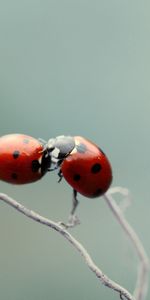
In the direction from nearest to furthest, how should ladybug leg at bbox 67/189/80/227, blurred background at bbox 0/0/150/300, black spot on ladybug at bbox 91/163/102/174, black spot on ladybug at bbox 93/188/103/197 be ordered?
ladybug leg at bbox 67/189/80/227
black spot on ladybug at bbox 93/188/103/197
black spot on ladybug at bbox 91/163/102/174
blurred background at bbox 0/0/150/300

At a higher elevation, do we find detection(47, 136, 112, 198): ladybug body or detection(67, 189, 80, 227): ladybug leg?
detection(47, 136, 112, 198): ladybug body

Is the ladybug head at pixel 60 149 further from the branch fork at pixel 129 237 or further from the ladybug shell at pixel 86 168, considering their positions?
the branch fork at pixel 129 237

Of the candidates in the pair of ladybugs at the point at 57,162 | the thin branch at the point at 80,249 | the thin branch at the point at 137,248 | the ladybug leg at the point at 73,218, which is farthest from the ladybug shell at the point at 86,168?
the thin branch at the point at 80,249

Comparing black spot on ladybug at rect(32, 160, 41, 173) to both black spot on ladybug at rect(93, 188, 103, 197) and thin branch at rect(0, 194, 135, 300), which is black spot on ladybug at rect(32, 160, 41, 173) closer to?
black spot on ladybug at rect(93, 188, 103, 197)

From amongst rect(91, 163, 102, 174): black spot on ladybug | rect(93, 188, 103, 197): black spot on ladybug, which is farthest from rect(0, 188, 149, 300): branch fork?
rect(91, 163, 102, 174): black spot on ladybug

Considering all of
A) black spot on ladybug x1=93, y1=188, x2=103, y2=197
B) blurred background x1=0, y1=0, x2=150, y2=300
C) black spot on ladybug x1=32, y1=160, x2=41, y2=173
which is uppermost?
blurred background x1=0, y1=0, x2=150, y2=300

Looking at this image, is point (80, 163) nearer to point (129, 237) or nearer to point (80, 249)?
point (129, 237)
